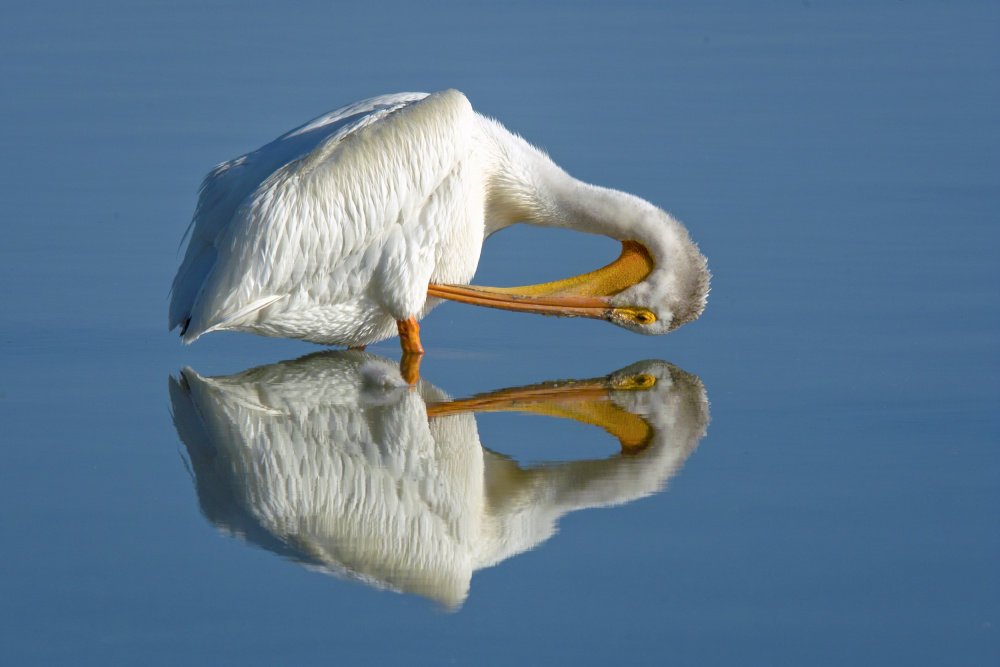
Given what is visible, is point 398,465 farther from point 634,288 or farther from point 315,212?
point 634,288

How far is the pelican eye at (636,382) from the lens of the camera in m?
5.33

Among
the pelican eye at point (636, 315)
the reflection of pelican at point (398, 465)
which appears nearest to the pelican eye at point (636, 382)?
the reflection of pelican at point (398, 465)

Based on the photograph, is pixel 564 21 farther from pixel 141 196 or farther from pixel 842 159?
pixel 141 196

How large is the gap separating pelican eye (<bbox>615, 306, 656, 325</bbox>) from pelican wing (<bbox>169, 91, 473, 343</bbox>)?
868 mm

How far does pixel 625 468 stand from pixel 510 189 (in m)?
1.91

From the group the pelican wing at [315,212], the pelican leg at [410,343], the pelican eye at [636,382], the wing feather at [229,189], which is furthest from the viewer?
the pelican leg at [410,343]

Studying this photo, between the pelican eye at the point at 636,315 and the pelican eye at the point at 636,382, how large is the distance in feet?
1.34

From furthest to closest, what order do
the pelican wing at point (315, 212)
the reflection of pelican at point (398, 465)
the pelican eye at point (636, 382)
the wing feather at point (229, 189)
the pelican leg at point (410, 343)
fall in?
the pelican leg at point (410, 343), the wing feather at point (229, 189), the pelican wing at point (315, 212), the pelican eye at point (636, 382), the reflection of pelican at point (398, 465)

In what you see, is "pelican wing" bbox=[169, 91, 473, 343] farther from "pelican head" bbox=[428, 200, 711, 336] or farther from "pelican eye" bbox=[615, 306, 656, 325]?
"pelican eye" bbox=[615, 306, 656, 325]

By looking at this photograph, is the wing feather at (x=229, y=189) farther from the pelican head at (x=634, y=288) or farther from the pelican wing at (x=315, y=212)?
the pelican head at (x=634, y=288)

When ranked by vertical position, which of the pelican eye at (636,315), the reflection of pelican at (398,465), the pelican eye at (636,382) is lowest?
the reflection of pelican at (398,465)

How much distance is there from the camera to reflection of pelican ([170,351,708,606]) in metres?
3.92

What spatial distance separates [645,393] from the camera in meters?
5.25

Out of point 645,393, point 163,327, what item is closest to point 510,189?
point 645,393
